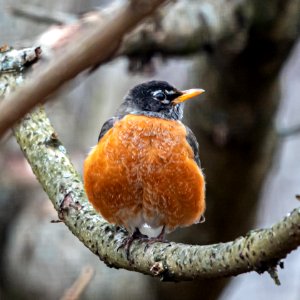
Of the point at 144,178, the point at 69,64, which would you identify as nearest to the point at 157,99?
the point at 144,178

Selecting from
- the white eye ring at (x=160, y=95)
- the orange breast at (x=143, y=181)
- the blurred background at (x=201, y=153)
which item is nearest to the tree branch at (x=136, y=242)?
the orange breast at (x=143, y=181)

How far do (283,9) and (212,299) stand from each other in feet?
8.84

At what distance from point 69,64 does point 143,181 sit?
2097 millimetres

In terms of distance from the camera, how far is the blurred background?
578cm

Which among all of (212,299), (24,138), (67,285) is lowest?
(212,299)

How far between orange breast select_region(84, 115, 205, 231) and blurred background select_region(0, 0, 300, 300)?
6.48 feet

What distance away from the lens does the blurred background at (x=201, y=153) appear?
19.0 feet

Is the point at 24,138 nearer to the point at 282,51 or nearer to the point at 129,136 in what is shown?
the point at 129,136

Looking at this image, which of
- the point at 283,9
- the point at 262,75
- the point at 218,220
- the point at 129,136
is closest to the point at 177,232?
the point at 218,220

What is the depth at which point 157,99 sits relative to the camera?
4.20m

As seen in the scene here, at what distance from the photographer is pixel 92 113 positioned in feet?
26.0

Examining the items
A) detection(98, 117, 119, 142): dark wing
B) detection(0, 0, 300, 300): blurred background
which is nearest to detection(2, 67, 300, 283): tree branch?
detection(98, 117, 119, 142): dark wing

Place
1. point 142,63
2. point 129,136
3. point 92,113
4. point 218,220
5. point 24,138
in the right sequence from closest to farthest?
point 24,138 < point 129,136 < point 142,63 < point 218,220 < point 92,113

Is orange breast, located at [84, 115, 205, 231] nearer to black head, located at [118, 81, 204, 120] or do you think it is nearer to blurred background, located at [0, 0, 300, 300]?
black head, located at [118, 81, 204, 120]
